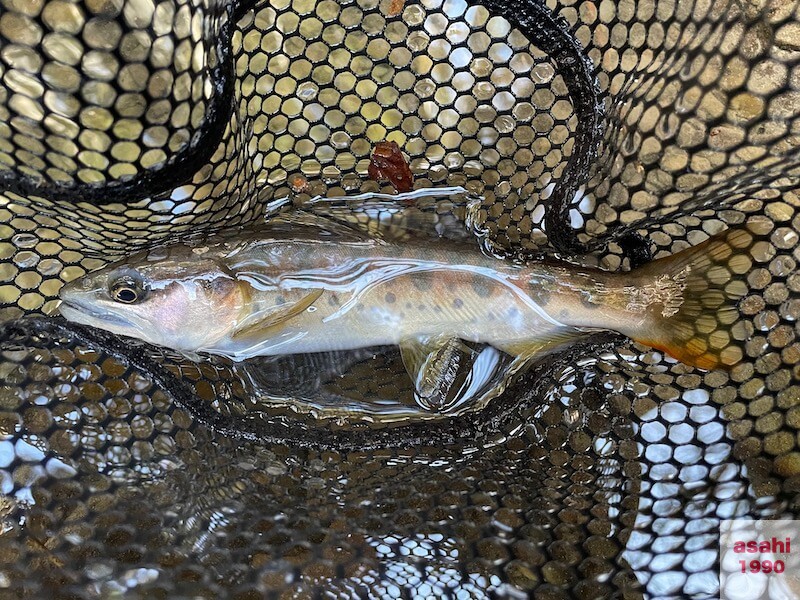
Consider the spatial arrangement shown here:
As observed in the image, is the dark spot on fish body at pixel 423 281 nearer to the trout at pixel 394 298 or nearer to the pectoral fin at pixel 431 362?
the trout at pixel 394 298

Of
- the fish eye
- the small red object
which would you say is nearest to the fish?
the fish eye

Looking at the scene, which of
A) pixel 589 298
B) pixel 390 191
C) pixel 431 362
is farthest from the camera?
pixel 390 191

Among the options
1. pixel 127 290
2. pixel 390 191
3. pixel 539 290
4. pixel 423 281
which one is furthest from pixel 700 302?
pixel 127 290

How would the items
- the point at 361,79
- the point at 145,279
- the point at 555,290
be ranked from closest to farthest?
the point at 145,279 → the point at 555,290 → the point at 361,79

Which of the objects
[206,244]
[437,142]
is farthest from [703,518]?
[206,244]

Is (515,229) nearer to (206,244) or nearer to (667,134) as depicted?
(667,134)

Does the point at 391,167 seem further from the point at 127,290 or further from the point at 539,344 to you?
the point at 127,290

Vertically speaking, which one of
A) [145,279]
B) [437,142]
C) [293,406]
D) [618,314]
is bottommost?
[293,406]
